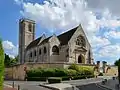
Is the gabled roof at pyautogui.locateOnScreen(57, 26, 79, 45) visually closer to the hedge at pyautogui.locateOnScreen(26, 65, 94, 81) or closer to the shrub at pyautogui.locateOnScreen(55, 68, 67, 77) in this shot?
the hedge at pyautogui.locateOnScreen(26, 65, 94, 81)

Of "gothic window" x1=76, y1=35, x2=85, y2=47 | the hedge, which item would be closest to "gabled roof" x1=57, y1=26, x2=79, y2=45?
"gothic window" x1=76, y1=35, x2=85, y2=47

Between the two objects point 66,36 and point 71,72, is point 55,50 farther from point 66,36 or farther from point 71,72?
point 71,72

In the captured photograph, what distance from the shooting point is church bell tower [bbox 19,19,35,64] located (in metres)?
97.8

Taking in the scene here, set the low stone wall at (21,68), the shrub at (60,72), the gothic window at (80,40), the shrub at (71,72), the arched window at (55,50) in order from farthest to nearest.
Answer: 1. the arched window at (55,50)
2. the gothic window at (80,40)
3. the low stone wall at (21,68)
4. the shrub at (71,72)
5. the shrub at (60,72)

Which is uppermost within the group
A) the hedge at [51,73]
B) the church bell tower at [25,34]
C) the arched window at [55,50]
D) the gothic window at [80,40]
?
the church bell tower at [25,34]

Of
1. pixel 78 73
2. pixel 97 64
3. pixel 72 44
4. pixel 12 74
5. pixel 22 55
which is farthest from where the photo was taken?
pixel 22 55

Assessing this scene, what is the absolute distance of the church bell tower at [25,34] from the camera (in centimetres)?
9775

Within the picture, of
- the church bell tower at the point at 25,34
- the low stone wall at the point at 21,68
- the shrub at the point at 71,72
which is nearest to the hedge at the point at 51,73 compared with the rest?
the shrub at the point at 71,72

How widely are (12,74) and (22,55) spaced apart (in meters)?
35.0

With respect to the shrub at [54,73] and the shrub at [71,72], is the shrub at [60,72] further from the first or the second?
the shrub at [71,72]

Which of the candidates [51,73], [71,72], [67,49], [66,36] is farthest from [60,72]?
[66,36]

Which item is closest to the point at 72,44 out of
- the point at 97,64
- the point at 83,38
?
the point at 83,38

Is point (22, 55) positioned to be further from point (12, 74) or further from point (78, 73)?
point (78, 73)

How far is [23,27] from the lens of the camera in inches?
3866
